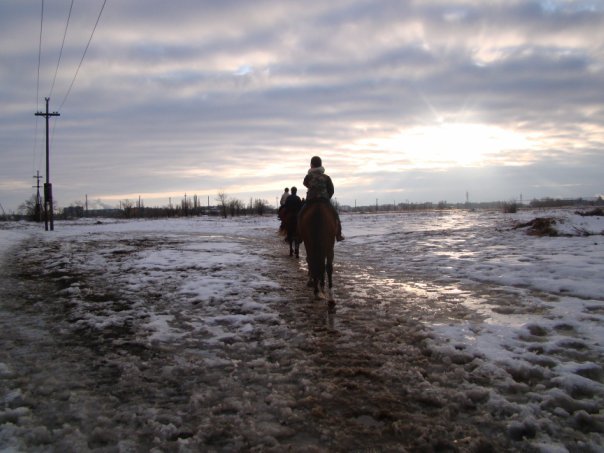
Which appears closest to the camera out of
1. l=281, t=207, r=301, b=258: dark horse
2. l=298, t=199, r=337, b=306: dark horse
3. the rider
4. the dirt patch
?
l=298, t=199, r=337, b=306: dark horse

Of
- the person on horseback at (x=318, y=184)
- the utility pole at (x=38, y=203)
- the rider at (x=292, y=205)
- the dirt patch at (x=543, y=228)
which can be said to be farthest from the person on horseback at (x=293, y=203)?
the utility pole at (x=38, y=203)

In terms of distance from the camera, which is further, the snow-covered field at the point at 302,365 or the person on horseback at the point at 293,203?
the person on horseback at the point at 293,203

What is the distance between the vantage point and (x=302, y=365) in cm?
388

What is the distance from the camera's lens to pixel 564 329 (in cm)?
479

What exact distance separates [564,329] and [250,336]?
369 centimetres

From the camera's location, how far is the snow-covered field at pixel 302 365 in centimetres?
270

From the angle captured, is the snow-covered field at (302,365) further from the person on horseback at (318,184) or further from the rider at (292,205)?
the rider at (292,205)

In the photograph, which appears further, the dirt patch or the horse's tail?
the dirt patch

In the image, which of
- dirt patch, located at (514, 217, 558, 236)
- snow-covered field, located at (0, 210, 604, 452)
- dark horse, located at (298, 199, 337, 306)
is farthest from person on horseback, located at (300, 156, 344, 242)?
dirt patch, located at (514, 217, 558, 236)

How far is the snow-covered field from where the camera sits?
2.70 meters

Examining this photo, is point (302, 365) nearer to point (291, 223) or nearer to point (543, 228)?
point (291, 223)

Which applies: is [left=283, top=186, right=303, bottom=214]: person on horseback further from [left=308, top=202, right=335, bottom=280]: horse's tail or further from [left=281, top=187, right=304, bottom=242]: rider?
[left=308, top=202, right=335, bottom=280]: horse's tail

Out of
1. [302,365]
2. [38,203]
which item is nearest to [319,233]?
[302,365]

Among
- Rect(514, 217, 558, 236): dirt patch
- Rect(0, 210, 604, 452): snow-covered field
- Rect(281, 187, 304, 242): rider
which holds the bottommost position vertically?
Rect(0, 210, 604, 452): snow-covered field
